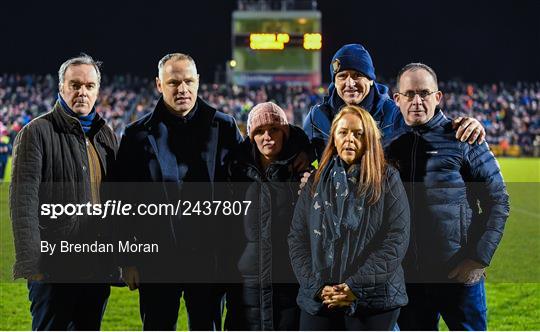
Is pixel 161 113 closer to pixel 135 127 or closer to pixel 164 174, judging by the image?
pixel 135 127

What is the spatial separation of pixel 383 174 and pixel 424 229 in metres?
0.66

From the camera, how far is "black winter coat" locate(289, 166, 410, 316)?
366 centimetres

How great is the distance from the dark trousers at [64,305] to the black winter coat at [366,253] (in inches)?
53.0

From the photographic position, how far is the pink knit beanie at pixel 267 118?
408 cm

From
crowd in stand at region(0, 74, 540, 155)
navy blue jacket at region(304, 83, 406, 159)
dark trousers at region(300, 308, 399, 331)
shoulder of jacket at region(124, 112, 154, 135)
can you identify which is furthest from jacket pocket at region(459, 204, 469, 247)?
crowd in stand at region(0, 74, 540, 155)

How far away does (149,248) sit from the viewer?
14.2ft

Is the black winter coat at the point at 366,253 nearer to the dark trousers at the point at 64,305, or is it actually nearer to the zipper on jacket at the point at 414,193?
the zipper on jacket at the point at 414,193

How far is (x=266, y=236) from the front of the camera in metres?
4.08

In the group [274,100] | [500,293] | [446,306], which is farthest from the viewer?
[274,100]

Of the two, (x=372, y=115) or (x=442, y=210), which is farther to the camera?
(x=372, y=115)

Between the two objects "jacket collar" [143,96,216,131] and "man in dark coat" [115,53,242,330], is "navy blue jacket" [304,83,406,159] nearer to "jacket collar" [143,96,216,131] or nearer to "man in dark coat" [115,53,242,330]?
"man in dark coat" [115,53,242,330]

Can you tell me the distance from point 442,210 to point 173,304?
1.65m

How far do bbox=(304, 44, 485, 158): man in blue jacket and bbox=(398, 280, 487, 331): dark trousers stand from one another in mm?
863

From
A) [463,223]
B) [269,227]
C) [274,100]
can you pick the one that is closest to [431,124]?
[463,223]
